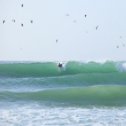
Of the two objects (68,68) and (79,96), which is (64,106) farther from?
(68,68)

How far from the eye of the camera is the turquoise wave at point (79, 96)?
11.8 m

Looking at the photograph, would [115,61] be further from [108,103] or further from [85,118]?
[85,118]

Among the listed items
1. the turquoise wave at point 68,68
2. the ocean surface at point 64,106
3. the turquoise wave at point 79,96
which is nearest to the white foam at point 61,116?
the ocean surface at point 64,106

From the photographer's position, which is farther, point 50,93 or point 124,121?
point 50,93

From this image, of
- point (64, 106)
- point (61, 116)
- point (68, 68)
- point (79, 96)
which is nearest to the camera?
point (61, 116)

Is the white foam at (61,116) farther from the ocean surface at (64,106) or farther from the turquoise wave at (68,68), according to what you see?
the turquoise wave at (68,68)

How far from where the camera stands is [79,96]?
43.4 feet

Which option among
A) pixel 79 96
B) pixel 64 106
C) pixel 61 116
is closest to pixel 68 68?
pixel 79 96

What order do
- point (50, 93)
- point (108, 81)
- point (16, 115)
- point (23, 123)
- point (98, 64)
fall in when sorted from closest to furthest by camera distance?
1. point (23, 123)
2. point (16, 115)
3. point (50, 93)
4. point (108, 81)
5. point (98, 64)

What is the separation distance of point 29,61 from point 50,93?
2433 cm

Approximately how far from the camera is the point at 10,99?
1177cm

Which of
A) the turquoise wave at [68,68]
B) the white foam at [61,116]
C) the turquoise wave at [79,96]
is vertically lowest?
the white foam at [61,116]

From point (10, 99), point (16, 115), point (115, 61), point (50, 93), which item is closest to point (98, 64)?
point (115, 61)

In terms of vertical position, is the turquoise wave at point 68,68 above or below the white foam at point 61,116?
above
